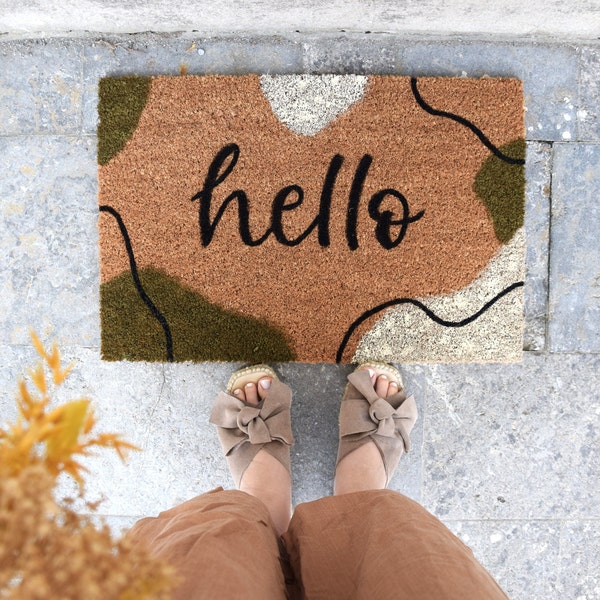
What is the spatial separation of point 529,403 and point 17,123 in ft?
4.77

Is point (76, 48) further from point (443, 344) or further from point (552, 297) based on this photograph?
point (552, 297)

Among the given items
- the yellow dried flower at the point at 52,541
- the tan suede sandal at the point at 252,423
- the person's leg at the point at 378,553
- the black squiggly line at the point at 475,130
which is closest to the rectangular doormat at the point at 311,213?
the black squiggly line at the point at 475,130

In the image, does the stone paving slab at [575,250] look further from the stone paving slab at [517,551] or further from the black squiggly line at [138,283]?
the black squiggly line at [138,283]

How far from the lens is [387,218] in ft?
4.04

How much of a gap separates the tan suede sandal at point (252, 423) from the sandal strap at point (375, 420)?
5.5 inches

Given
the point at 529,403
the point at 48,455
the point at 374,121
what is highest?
the point at 374,121

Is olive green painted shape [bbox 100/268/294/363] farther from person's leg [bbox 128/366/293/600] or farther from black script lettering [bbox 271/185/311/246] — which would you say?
black script lettering [bbox 271/185/311/246]

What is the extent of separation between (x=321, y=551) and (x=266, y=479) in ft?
1.17

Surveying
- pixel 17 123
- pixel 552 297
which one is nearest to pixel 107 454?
pixel 17 123

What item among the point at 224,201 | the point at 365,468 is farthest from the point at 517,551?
the point at 224,201

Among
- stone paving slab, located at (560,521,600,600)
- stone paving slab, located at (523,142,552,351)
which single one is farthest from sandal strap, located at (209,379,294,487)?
stone paving slab, located at (560,521,600,600)

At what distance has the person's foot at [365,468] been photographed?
3.90 ft

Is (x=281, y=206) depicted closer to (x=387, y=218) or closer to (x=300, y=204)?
(x=300, y=204)

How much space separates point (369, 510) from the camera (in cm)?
88
